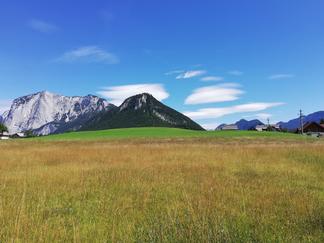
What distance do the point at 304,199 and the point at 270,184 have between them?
256 centimetres

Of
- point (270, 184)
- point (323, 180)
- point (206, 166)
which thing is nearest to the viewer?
point (270, 184)

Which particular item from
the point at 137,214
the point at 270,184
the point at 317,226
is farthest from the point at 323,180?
the point at 137,214

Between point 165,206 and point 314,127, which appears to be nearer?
point 165,206

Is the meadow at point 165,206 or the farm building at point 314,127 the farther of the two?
the farm building at point 314,127

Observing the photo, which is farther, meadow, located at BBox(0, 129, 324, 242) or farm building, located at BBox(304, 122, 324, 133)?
farm building, located at BBox(304, 122, 324, 133)

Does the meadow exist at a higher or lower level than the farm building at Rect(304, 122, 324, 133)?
lower

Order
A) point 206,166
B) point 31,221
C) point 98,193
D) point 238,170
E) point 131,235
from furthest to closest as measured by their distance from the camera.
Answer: point 206,166 < point 238,170 < point 98,193 < point 31,221 < point 131,235

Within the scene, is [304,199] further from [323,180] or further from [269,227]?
[323,180]

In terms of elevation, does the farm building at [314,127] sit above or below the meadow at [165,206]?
Answer: above

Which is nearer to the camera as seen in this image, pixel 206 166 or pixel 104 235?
pixel 104 235

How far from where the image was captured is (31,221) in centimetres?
702

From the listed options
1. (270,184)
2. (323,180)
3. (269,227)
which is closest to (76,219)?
(269,227)

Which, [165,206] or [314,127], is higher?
[314,127]

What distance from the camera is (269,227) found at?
6371 millimetres
